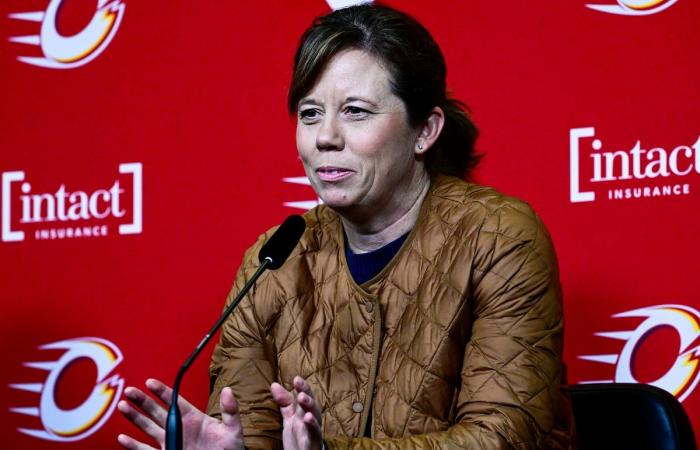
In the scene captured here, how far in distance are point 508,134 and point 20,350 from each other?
3.98 ft

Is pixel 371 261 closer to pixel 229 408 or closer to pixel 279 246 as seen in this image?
pixel 279 246

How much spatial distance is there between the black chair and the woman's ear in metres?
0.46

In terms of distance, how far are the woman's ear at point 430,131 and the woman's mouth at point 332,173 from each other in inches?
5.9

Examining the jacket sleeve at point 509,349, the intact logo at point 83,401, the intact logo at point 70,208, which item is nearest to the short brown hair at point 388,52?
the jacket sleeve at point 509,349

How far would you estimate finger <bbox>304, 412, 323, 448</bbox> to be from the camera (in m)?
1.42

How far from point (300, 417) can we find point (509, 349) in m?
0.36

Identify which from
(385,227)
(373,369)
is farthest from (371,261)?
(373,369)

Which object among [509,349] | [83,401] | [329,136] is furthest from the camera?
[83,401]

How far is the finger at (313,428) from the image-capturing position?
4.67ft

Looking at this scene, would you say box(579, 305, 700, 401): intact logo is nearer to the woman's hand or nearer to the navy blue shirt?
the navy blue shirt

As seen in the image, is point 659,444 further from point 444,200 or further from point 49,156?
point 49,156

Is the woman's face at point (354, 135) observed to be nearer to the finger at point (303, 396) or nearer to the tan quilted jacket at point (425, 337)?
the tan quilted jacket at point (425, 337)

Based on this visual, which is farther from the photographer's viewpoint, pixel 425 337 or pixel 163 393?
pixel 425 337

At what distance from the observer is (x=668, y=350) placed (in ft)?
7.25
